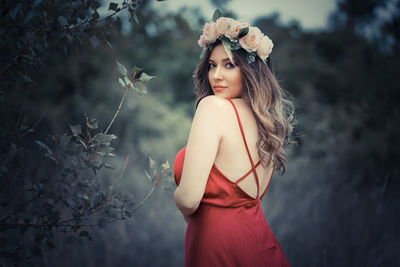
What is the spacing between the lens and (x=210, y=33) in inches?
69.1

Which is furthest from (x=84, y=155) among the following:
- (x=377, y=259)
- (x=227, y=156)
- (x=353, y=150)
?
(x=353, y=150)

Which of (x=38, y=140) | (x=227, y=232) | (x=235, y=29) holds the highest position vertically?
(x=235, y=29)

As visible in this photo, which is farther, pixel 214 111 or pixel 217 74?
pixel 217 74

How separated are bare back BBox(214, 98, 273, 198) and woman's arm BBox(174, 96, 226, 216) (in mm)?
56

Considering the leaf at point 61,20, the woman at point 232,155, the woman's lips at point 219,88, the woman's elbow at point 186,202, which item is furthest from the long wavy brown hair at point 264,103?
the leaf at point 61,20

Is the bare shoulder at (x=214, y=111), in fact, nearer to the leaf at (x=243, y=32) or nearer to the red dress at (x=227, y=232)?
the red dress at (x=227, y=232)

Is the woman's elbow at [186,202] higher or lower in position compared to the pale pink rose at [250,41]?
lower

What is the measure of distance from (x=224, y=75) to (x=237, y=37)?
0.21 m

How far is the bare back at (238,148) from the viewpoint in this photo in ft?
5.17

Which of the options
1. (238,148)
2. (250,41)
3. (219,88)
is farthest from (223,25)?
(238,148)

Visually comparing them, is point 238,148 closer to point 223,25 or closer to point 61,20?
point 223,25

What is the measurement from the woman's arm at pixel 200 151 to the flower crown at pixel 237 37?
37 cm

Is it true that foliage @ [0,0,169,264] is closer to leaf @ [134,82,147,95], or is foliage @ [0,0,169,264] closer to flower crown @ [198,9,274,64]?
leaf @ [134,82,147,95]

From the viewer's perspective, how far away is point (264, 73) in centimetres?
182
